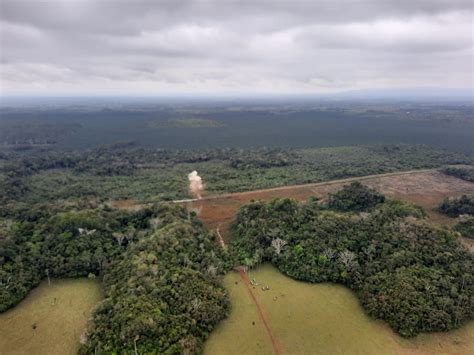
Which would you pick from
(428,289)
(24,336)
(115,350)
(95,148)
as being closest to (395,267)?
(428,289)

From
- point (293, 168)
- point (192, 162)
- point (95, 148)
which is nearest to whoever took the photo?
point (293, 168)

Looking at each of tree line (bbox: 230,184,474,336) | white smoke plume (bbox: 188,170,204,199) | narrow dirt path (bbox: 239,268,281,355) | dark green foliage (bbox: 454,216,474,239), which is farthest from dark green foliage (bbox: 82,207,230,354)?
dark green foliage (bbox: 454,216,474,239)

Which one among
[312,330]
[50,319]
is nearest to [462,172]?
[312,330]

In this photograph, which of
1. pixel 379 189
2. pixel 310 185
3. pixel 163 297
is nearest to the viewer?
pixel 163 297

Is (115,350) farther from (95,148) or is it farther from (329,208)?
(95,148)

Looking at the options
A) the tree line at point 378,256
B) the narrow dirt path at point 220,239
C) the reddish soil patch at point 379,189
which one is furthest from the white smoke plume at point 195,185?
the tree line at point 378,256

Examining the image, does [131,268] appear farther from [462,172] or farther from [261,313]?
[462,172]

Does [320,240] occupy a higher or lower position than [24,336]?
higher
